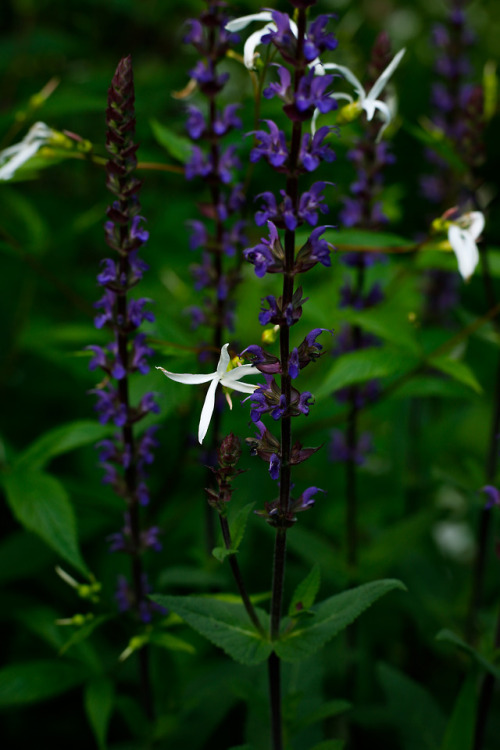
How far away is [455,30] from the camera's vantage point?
2805 mm

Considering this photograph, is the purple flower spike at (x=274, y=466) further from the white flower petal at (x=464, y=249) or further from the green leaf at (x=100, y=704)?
the green leaf at (x=100, y=704)

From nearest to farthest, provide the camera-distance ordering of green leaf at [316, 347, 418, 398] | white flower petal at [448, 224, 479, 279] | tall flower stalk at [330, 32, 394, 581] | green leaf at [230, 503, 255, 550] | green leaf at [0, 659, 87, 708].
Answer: green leaf at [230, 503, 255, 550] < white flower petal at [448, 224, 479, 279] < green leaf at [316, 347, 418, 398] < green leaf at [0, 659, 87, 708] < tall flower stalk at [330, 32, 394, 581]

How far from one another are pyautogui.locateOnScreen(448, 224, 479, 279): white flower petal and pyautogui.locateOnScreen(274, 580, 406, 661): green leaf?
2.15ft

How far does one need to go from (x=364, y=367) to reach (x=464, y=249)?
0.35 meters

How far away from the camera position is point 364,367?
5.49 feet

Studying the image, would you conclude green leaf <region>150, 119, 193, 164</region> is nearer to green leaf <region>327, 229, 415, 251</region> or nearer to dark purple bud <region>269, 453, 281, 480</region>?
green leaf <region>327, 229, 415, 251</region>

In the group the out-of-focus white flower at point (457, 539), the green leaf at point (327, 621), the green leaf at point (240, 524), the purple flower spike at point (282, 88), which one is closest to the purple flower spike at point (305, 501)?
the green leaf at point (240, 524)

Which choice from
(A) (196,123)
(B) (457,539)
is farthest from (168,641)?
(B) (457,539)

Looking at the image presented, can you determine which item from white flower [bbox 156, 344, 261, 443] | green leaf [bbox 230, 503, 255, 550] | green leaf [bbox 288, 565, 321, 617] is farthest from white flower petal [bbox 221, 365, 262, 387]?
green leaf [bbox 288, 565, 321, 617]

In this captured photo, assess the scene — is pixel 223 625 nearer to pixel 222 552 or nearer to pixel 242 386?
pixel 222 552

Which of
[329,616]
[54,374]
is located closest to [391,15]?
[54,374]

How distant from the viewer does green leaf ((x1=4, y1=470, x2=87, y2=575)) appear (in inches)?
60.1

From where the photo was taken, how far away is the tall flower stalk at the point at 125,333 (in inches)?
49.8

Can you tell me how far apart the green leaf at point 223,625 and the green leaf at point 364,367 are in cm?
51
